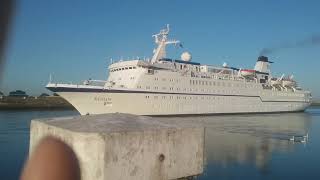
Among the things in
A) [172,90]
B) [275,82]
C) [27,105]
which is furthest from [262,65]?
[27,105]

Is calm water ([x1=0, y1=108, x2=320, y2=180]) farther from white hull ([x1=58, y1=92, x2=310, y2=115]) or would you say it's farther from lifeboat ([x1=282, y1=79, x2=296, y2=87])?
lifeboat ([x1=282, y1=79, x2=296, y2=87])

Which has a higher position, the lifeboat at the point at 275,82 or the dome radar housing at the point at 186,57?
the dome radar housing at the point at 186,57

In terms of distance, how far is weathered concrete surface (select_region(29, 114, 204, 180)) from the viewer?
165 inches

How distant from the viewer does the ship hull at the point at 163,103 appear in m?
36.2

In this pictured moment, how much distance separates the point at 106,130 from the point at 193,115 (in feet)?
139

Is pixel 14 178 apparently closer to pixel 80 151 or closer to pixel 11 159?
pixel 11 159

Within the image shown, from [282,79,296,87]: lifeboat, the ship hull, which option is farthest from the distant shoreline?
[282,79,296,87]: lifeboat

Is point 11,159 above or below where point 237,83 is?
below

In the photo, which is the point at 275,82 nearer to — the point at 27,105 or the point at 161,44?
the point at 161,44

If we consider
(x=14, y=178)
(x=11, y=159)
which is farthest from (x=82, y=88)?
(x=14, y=178)

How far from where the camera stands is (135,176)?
4.62 metres

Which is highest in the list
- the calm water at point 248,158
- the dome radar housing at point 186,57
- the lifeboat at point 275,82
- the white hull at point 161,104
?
the dome radar housing at point 186,57

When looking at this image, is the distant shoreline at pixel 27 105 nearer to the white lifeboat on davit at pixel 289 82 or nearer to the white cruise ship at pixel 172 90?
the white cruise ship at pixel 172 90

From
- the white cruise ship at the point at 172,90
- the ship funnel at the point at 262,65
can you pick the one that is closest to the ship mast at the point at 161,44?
the white cruise ship at the point at 172,90
